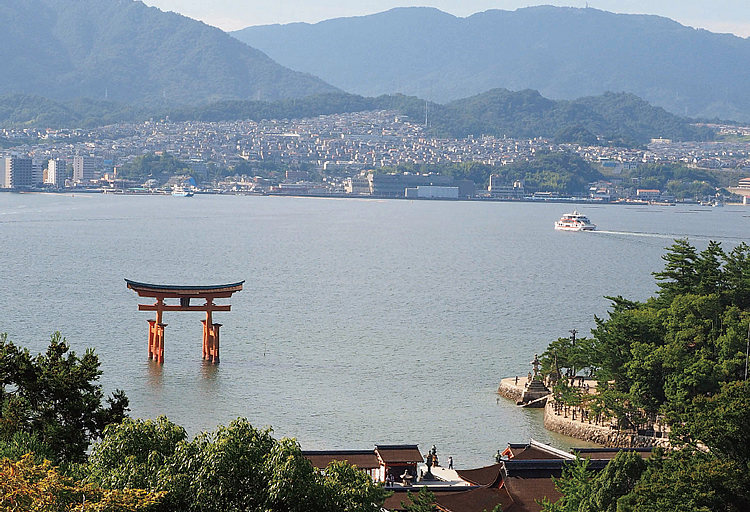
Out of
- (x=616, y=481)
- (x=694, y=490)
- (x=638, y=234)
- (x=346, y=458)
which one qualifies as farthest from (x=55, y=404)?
(x=638, y=234)

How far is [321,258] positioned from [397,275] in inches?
331

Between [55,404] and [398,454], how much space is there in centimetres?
674

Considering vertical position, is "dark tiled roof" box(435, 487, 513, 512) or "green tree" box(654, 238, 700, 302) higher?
"green tree" box(654, 238, 700, 302)

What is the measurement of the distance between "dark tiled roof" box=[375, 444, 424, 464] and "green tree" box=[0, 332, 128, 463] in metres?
5.61

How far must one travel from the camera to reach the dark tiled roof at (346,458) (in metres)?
16.4

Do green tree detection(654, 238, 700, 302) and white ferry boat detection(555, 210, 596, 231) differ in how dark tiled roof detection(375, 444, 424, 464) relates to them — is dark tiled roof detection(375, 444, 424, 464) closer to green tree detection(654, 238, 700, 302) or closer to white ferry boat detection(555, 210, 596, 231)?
green tree detection(654, 238, 700, 302)

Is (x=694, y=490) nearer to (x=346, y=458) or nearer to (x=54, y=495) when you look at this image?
(x=54, y=495)

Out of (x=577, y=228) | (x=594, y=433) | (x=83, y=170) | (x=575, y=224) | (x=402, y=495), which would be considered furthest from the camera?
(x=83, y=170)

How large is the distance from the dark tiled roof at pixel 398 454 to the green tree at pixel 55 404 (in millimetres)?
5614

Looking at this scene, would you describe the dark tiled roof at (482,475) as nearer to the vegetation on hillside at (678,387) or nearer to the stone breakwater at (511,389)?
the vegetation on hillside at (678,387)

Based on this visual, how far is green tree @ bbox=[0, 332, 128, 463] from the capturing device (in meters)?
11.1

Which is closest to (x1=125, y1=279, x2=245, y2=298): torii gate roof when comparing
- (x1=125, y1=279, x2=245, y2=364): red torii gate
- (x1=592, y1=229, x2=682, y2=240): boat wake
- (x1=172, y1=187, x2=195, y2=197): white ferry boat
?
(x1=125, y1=279, x2=245, y2=364): red torii gate

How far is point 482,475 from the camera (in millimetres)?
15703

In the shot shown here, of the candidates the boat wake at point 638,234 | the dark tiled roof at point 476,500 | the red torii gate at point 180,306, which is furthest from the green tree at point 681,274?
the boat wake at point 638,234
